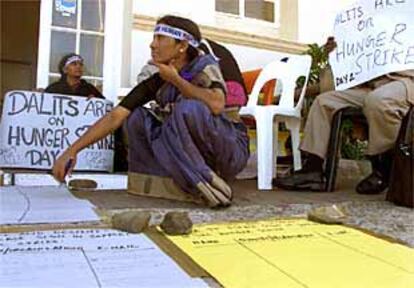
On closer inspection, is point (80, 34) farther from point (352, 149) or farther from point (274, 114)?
point (352, 149)

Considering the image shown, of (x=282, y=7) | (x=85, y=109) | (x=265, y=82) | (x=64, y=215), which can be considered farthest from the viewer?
(x=282, y=7)

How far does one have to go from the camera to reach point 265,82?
120 inches

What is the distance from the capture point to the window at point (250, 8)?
15.7ft

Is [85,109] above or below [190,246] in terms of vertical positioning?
above

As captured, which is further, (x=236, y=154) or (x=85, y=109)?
(x=85, y=109)

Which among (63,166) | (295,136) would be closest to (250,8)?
(295,136)

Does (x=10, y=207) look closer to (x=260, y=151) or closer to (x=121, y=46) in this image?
(x=260, y=151)

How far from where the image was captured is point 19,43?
5.55 m

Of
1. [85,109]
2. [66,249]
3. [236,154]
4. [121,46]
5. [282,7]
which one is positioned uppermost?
[282,7]

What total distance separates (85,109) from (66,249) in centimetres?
181

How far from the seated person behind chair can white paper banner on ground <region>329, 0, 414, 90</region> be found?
5 centimetres

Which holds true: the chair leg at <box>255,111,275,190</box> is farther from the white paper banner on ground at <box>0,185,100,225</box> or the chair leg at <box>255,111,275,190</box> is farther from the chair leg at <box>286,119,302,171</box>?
the white paper banner on ground at <box>0,185,100,225</box>

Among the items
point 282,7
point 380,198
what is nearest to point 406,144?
point 380,198

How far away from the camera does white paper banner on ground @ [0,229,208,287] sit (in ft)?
3.09
